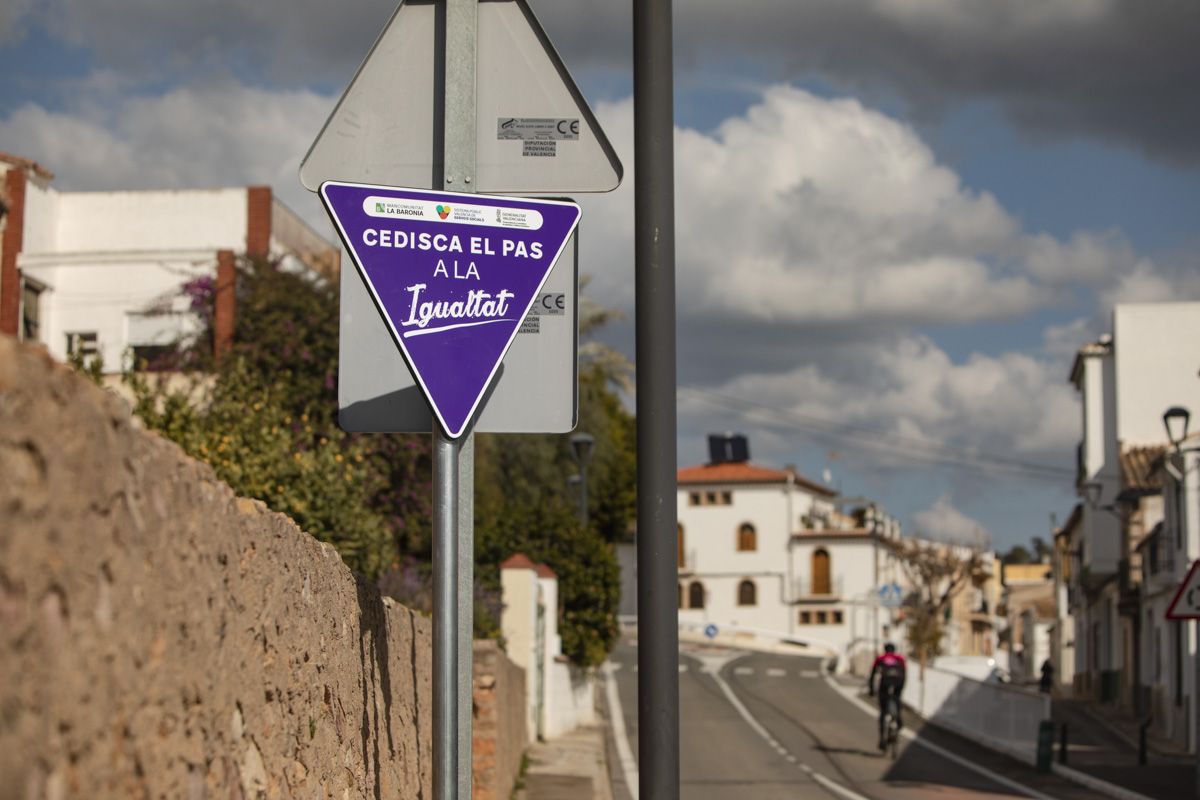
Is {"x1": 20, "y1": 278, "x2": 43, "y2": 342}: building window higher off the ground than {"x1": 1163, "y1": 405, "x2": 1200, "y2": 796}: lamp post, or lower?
higher

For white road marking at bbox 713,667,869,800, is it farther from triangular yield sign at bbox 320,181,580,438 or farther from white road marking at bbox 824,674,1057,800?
triangular yield sign at bbox 320,181,580,438

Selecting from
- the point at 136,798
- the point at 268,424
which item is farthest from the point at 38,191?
the point at 136,798

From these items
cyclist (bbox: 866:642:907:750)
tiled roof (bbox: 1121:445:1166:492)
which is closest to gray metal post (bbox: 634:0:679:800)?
cyclist (bbox: 866:642:907:750)

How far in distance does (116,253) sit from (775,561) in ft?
209

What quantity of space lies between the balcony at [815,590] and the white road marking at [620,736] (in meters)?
46.4

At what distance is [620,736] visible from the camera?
26.6 metres

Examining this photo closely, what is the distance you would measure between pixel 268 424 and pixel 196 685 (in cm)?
1500

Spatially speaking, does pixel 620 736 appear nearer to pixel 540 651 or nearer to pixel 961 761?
pixel 540 651

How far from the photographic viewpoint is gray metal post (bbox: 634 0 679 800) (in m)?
5.02

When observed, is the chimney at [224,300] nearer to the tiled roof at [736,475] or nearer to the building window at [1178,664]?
the building window at [1178,664]

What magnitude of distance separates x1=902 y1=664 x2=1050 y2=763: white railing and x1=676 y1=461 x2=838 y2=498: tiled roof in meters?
55.7

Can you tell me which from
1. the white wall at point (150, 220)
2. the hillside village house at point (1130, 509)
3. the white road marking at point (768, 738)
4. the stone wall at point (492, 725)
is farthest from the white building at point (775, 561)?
the stone wall at point (492, 725)

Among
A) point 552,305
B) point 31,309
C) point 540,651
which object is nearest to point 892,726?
point 540,651

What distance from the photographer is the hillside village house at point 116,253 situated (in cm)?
3130
